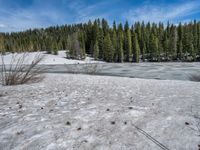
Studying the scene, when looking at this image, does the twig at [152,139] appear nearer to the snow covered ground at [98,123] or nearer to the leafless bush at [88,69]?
the snow covered ground at [98,123]

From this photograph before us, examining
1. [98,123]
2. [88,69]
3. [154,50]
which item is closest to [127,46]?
[154,50]

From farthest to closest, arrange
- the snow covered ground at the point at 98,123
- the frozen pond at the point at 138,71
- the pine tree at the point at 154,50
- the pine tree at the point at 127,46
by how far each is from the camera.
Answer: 1. the pine tree at the point at 154,50
2. the pine tree at the point at 127,46
3. the frozen pond at the point at 138,71
4. the snow covered ground at the point at 98,123

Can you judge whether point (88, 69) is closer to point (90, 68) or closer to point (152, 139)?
point (90, 68)

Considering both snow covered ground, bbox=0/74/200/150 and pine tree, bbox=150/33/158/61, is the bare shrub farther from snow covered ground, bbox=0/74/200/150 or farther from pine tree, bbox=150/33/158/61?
pine tree, bbox=150/33/158/61

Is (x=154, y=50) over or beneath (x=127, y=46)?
beneath

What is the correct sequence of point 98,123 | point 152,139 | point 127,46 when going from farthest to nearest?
point 127,46 < point 98,123 < point 152,139

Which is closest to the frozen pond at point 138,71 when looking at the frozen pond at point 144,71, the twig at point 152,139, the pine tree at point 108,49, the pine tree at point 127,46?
the frozen pond at point 144,71

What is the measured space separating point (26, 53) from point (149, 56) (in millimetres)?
65689

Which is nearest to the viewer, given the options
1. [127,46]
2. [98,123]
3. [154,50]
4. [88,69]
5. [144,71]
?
[98,123]

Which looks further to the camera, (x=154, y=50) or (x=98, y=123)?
(x=154, y=50)

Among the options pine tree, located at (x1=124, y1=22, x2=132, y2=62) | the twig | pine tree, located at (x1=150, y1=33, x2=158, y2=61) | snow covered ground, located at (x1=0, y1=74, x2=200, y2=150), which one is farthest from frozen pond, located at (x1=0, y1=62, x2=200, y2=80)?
pine tree, located at (x1=124, y1=22, x2=132, y2=62)

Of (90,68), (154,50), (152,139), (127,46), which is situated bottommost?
(152,139)

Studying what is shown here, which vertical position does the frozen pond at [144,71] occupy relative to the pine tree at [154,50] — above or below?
below

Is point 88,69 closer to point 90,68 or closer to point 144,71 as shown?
point 90,68
